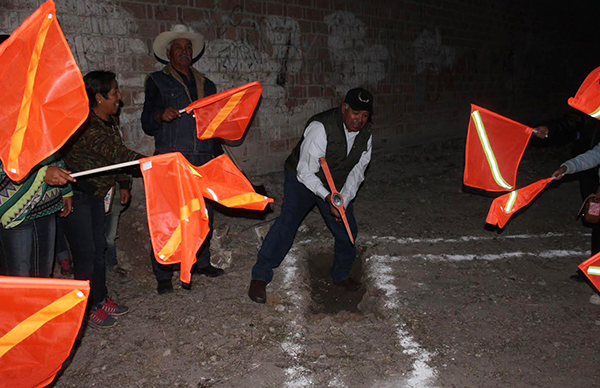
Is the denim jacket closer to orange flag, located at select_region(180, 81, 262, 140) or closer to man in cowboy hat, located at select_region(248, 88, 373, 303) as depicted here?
orange flag, located at select_region(180, 81, 262, 140)

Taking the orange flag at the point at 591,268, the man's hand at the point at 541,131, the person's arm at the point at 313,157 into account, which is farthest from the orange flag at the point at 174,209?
the man's hand at the point at 541,131

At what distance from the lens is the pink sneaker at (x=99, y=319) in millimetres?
3426

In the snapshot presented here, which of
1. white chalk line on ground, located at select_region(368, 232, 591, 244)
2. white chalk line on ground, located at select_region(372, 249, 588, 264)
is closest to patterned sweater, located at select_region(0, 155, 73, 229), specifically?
white chalk line on ground, located at select_region(372, 249, 588, 264)

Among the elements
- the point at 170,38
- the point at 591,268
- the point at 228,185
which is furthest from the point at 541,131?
the point at 170,38

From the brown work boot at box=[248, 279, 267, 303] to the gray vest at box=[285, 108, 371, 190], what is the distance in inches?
39.0

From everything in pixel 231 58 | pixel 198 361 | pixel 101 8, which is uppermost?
pixel 101 8

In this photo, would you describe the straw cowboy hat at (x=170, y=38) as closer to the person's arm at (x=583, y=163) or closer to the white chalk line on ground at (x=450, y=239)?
the white chalk line on ground at (x=450, y=239)

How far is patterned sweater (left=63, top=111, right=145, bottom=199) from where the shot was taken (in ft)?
10.3

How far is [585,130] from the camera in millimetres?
4098

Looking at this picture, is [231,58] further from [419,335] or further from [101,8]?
[419,335]

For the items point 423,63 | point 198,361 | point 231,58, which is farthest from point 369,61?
point 198,361

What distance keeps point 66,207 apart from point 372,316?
2.42 m

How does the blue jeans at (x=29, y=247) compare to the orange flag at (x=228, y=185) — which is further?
the orange flag at (x=228, y=185)

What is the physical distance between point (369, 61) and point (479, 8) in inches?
166
